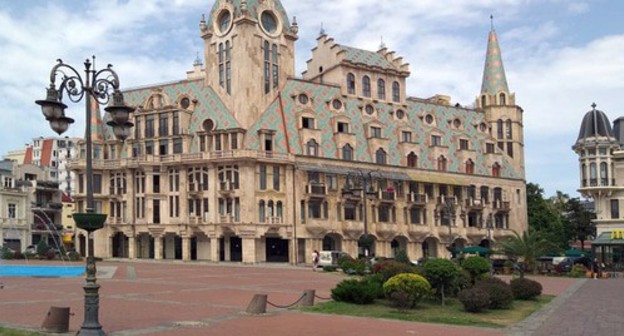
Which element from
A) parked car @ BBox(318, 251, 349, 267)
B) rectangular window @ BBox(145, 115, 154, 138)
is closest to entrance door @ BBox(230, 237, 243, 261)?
parked car @ BBox(318, 251, 349, 267)

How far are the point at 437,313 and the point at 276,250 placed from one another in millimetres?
45713

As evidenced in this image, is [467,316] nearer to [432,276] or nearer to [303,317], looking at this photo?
[432,276]

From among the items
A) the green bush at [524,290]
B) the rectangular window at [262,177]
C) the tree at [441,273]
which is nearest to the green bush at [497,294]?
the tree at [441,273]

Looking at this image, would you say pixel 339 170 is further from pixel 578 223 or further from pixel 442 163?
pixel 578 223

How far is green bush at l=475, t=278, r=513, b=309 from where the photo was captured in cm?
2319

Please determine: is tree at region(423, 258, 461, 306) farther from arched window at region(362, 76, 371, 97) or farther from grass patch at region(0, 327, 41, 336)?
arched window at region(362, 76, 371, 97)

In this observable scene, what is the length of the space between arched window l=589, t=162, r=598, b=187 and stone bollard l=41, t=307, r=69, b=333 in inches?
2230

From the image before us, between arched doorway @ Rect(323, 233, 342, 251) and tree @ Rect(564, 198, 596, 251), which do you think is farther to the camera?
tree @ Rect(564, 198, 596, 251)

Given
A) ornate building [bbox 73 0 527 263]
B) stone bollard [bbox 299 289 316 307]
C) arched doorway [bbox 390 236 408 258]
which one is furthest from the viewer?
arched doorway [bbox 390 236 408 258]

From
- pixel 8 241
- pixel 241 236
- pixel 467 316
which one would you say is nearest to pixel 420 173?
pixel 241 236

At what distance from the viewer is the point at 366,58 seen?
77.4 m

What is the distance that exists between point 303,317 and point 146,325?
15.5 feet

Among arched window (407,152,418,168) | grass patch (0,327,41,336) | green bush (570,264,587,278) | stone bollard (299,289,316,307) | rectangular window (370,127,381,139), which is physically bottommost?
green bush (570,264,587,278)

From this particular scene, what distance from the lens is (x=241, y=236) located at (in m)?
63.8
